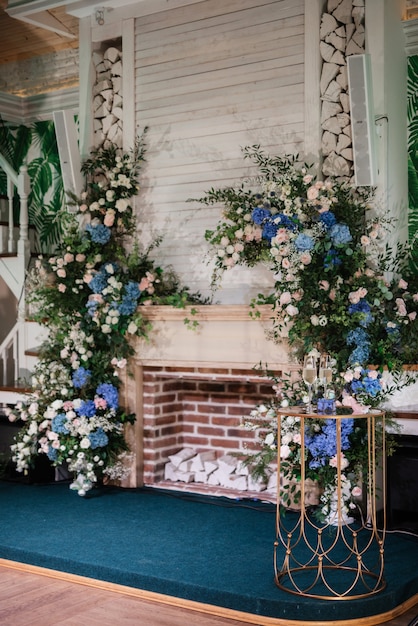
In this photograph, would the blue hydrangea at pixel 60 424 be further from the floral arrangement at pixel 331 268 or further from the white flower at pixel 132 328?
the floral arrangement at pixel 331 268

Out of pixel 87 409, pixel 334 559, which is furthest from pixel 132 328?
pixel 334 559

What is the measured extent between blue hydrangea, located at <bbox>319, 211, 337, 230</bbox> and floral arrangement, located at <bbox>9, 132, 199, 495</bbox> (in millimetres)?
1196

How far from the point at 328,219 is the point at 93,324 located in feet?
6.40

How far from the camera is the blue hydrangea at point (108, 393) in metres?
5.89

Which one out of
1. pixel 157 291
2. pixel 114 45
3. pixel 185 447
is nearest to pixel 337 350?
pixel 157 291

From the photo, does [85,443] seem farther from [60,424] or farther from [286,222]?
[286,222]

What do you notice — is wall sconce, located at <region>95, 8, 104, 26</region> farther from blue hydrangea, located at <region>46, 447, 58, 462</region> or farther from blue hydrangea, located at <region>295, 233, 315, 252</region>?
blue hydrangea, located at <region>46, 447, 58, 462</region>

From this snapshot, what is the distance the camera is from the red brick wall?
616 cm


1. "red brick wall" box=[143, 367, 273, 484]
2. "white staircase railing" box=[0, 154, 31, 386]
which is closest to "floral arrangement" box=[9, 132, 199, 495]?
"red brick wall" box=[143, 367, 273, 484]

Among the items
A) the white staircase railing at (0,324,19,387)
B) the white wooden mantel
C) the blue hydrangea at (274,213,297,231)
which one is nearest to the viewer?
the blue hydrangea at (274,213,297,231)

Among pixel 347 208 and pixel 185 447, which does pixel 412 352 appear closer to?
pixel 347 208

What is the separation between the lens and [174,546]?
454 cm

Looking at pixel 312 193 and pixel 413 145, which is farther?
pixel 413 145

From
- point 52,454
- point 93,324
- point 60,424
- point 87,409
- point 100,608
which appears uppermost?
point 93,324
